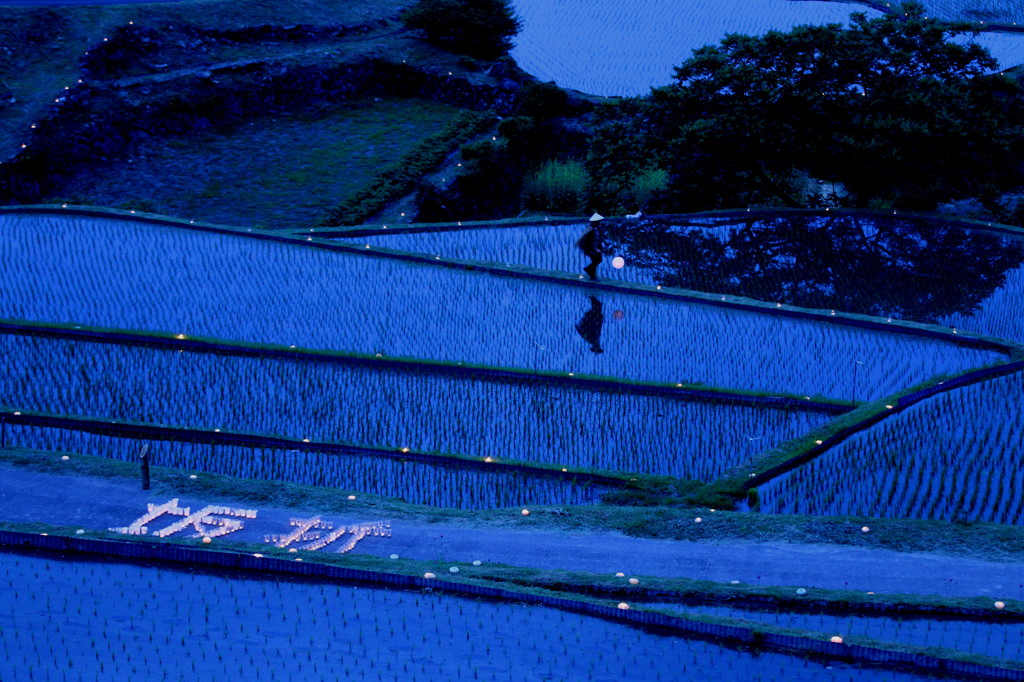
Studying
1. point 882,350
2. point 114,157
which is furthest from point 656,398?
point 114,157

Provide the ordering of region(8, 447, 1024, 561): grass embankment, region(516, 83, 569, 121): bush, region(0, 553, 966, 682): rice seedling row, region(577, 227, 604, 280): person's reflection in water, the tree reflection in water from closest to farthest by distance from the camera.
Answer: region(0, 553, 966, 682): rice seedling row, region(8, 447, 1024, 561): grass embankment, region(577, 227, 604, 280): person's reflection in water, the tree reflection in water, region(516, 83, 569, 121): bush

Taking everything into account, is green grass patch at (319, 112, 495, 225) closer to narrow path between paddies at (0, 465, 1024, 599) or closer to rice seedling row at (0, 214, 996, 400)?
rice seedling row at (0, 214, 996, 400)

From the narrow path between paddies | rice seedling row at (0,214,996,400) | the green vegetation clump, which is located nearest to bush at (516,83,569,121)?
the green vegetation clump

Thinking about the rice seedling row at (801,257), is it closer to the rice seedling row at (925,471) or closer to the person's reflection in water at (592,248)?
the person's reflection in water at (592,248)

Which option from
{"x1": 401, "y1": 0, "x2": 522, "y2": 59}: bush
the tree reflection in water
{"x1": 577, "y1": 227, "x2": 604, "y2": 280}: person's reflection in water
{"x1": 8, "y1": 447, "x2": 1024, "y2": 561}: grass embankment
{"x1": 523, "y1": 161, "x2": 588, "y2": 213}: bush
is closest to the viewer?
{"x1": 8, "y1": 447, "x2": 1024, "y2": 561}: grass embankment

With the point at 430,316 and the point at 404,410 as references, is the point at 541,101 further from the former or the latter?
the point at 404,410

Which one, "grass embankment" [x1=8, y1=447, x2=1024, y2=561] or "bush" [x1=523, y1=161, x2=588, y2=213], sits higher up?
"bush" [x1=523, y1=161, x2=588, y2=213]
